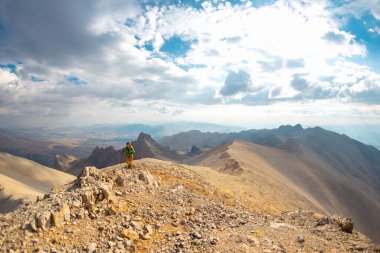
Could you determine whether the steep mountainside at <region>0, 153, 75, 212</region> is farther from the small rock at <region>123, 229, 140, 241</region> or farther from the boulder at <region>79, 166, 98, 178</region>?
the small rock at <region>123, 229, 140, 241</region>

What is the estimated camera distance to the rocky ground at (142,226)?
10812 mm

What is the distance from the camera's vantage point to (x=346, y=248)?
1284 cm

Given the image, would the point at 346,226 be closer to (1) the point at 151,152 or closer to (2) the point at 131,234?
(2) the point at 131,234

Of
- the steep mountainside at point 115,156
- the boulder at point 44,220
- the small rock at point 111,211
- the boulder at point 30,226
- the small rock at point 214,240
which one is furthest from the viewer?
the steep mountainside at point 115,156

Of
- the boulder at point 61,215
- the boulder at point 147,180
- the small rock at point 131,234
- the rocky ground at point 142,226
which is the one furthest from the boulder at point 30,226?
the boulder at point 147,180

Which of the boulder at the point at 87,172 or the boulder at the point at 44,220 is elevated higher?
the boulder at the point at 87,172

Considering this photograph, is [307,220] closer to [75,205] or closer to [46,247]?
[75,205]

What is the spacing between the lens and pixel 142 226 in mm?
12750

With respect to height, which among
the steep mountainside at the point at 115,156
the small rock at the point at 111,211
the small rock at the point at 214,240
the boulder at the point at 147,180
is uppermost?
the boulder at the point at 147,180

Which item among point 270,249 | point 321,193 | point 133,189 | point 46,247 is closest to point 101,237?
point 46,247

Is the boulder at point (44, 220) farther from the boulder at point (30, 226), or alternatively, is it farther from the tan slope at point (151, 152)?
the tan slope at point (151, 152)

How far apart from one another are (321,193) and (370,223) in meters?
14.3

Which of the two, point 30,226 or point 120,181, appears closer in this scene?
point 30,226

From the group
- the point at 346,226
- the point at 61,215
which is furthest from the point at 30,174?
the point at 346,226
